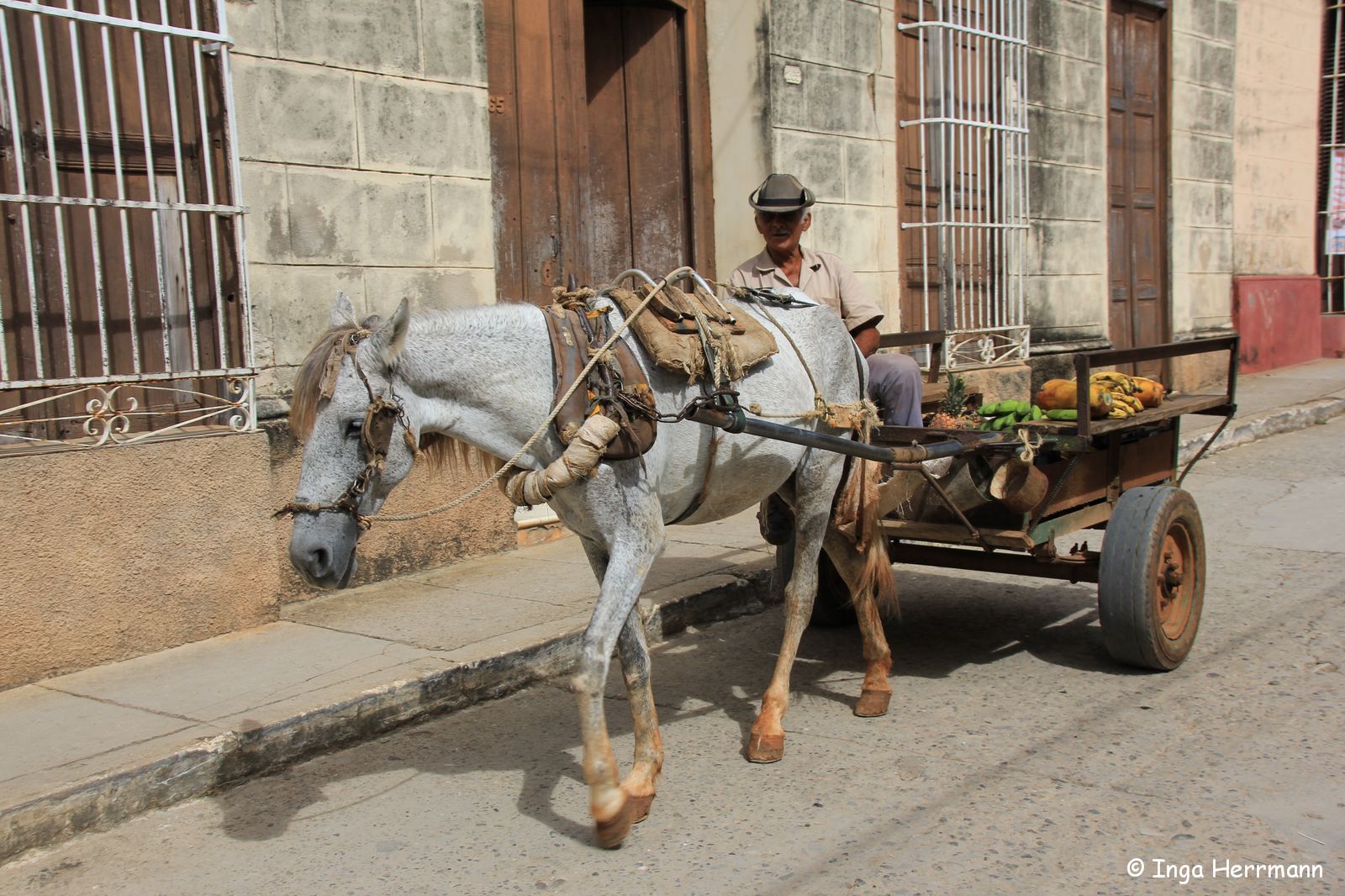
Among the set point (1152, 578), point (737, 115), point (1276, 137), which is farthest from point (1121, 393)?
point (1276, 137)

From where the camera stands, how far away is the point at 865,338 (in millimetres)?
5090

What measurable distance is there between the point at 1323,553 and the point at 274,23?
6.40 meters

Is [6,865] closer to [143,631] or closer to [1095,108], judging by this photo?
[143,631]

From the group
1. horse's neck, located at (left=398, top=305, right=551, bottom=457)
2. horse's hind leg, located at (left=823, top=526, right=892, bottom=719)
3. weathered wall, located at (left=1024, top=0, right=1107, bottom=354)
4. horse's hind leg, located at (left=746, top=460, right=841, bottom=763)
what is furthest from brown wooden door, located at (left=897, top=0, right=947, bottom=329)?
horse's neck, located at (left=398, top=305, right=551, bottom=457)

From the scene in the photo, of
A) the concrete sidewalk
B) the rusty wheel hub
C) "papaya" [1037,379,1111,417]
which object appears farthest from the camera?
"papaya" [1037,379,1111,417]

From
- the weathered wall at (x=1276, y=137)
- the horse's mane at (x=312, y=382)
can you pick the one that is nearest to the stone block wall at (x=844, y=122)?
the horse's mane at (x=312, y=382)

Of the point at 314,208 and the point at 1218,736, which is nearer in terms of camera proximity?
the point at 1218,736

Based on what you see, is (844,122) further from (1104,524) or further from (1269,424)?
(1269,424)

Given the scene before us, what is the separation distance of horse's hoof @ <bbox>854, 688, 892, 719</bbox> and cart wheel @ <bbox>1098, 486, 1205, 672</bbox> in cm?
94

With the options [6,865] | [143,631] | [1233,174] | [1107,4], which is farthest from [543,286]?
[1233,174]

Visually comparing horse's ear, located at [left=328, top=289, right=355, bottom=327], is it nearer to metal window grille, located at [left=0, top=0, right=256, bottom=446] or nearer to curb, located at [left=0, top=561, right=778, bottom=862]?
curb, located at [left=0, top=561, right=778, bottom=862]

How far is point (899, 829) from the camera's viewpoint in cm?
344

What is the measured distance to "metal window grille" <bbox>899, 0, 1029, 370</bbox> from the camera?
10.1m

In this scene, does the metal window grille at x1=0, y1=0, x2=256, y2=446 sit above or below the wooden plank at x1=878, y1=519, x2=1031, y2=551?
above
